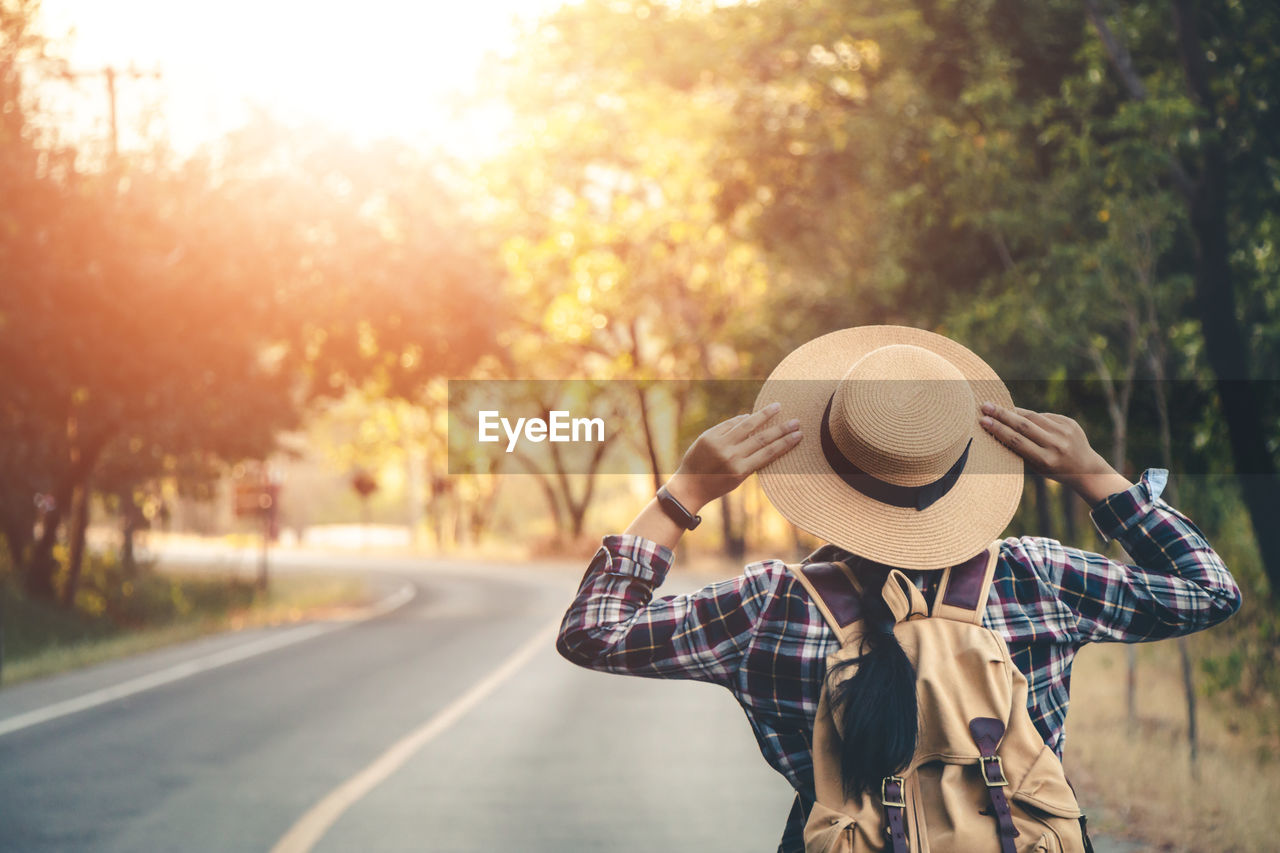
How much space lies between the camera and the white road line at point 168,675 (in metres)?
11.4

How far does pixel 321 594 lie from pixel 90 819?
858 inches

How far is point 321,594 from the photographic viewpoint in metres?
28.8

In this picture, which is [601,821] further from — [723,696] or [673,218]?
[673,218]

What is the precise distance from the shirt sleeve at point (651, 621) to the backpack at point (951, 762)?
0.56ft

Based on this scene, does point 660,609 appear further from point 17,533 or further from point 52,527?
point 17,533

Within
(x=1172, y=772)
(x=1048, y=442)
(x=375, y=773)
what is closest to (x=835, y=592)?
(x=1048, y=442)

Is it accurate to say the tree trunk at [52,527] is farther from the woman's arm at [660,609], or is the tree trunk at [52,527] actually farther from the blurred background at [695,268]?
the woman's arm at [660,609]

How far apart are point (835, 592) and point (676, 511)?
12.3 inches

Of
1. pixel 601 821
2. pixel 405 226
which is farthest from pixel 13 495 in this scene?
pixel 601 821

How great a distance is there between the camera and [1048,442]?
91.6 inches

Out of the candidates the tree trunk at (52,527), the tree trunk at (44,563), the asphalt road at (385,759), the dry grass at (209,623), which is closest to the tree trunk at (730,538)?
the dry grass at (209,623)

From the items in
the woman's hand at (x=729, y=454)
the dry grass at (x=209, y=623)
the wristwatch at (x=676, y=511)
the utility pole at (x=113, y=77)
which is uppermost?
the utility pole at (x=113, y=77)

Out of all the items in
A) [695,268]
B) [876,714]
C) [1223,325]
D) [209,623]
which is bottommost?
[209,623]

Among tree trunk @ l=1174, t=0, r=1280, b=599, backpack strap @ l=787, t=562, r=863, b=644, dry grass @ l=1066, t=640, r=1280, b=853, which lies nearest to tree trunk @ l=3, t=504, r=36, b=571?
dry grass @ l=1066, t=640, r=1280, b=853
